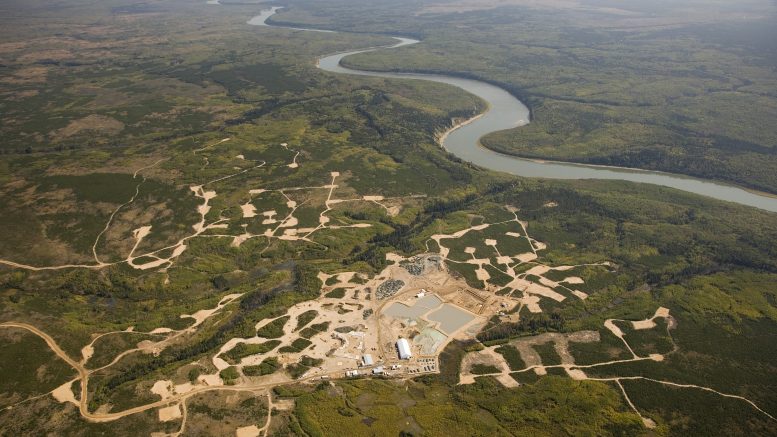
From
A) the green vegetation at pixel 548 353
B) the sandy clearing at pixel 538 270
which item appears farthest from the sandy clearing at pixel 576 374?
the sandy clearing at pixel 538 270

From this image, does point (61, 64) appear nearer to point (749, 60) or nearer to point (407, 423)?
point (407, 423)

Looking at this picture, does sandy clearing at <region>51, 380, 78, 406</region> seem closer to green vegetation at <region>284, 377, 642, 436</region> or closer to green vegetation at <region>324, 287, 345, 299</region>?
green vegetation at <region>284, 377, 642, 436</region>

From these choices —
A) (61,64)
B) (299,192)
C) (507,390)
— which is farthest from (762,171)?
(61,64)

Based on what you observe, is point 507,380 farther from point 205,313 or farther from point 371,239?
point 205,313

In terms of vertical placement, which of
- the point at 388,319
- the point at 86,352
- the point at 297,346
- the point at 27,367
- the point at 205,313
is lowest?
the point at 388,319

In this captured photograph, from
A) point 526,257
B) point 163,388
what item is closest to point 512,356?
point 526,257

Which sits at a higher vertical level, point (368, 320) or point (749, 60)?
point (749, 60)
